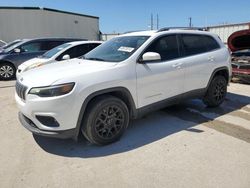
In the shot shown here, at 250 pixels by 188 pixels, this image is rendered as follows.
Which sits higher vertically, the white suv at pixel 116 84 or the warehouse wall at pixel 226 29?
the warehouse wall at pixel 226 29

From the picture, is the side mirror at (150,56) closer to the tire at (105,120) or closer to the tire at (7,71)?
the tire at (105,120)

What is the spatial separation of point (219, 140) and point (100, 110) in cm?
198

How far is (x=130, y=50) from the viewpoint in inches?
165

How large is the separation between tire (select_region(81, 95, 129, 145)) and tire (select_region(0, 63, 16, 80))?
7.92 metres

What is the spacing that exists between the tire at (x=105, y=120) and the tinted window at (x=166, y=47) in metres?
1.15

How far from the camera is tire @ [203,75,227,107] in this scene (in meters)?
5.49

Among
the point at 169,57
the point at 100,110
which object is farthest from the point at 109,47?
the point at 100,110

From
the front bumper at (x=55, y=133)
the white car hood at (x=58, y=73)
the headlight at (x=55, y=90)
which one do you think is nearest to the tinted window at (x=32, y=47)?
the white car hood at (x=58, y=73)

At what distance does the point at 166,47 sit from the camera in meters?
4.60

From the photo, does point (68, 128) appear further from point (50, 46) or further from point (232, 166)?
point (50, 46)

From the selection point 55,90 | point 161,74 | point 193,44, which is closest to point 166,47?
point 161,74

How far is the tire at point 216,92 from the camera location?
5.49m

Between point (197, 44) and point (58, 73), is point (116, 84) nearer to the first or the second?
point (58, 73)

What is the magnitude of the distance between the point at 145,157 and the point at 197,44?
2.81 metres
